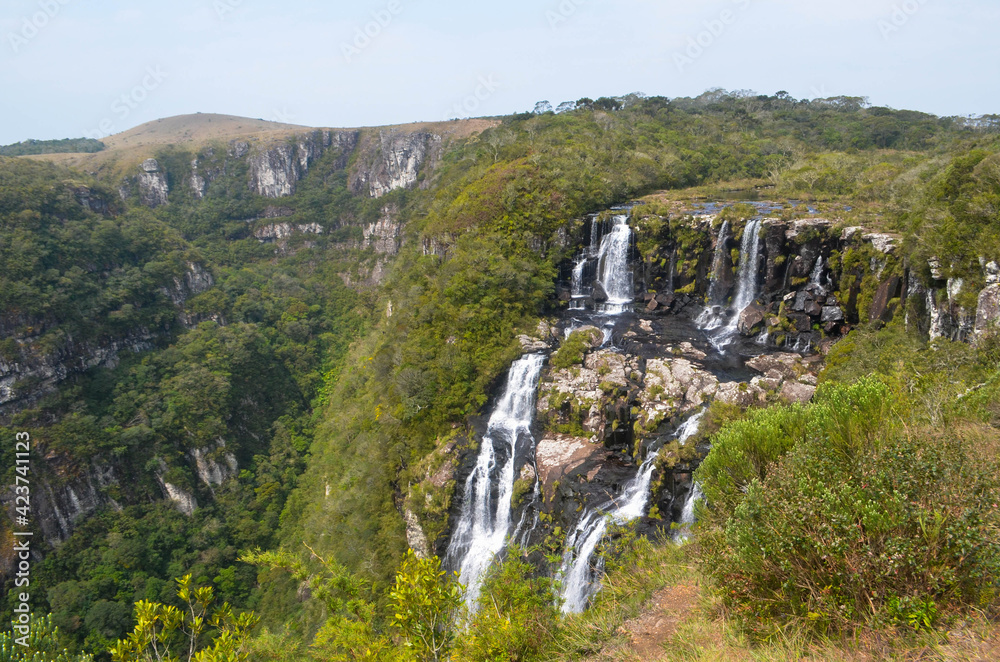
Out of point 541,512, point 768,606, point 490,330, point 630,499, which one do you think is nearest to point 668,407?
point 630,499

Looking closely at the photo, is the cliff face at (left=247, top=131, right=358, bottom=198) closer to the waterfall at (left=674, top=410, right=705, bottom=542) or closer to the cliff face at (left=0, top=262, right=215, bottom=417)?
Answer: the cliff face at (left=0, top=262, right=215, bottom=417)

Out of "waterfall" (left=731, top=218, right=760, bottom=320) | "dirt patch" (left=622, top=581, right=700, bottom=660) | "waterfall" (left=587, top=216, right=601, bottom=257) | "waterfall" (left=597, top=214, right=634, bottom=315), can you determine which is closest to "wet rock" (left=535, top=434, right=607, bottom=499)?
"dirt patch" (left=622, top=581, right=700, bottom=660)

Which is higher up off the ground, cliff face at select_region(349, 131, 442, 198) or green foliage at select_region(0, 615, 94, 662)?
cliff face at select_region(349, 131, 442, 198)

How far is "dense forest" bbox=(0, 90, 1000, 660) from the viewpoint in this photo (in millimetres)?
4488

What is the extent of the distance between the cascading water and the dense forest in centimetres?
423

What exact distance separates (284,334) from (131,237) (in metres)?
18.9

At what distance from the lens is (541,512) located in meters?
15.2

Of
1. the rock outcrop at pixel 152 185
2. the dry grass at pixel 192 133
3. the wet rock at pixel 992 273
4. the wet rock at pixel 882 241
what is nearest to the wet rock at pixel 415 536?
the wet rock at pixel 992 273

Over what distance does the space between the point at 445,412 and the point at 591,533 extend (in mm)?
8643

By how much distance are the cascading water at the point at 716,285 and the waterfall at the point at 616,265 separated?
13.4ft

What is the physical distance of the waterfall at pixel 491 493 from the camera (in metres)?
15.9

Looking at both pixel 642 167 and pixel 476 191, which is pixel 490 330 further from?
pixel 642 167

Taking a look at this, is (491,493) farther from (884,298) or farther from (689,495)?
(884,298)

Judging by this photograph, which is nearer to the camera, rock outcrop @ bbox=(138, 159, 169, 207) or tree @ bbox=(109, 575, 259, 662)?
tree @ bbox=(109, 575, 259, 662)
